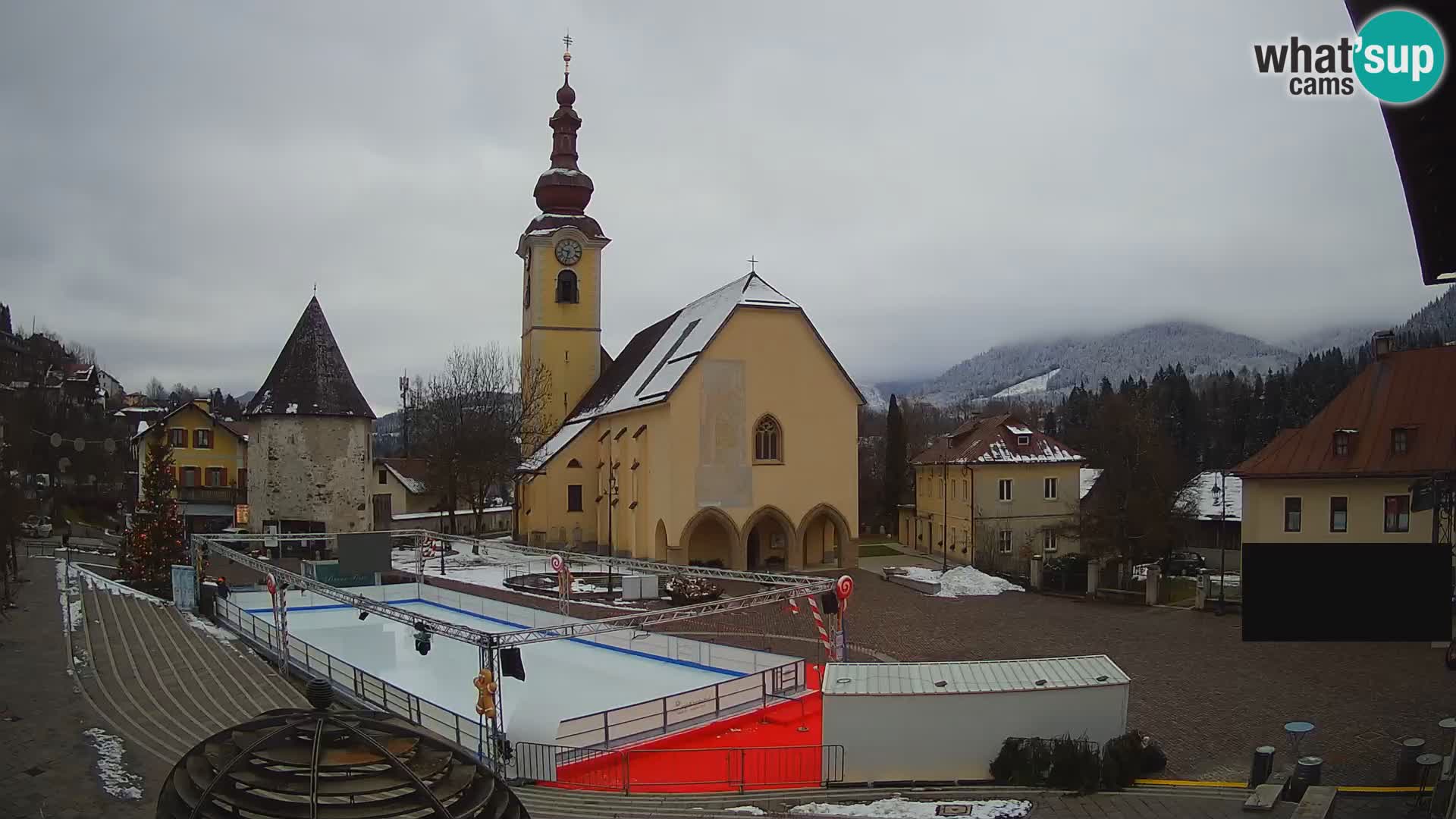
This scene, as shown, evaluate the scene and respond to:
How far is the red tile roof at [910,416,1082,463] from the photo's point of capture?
127 ft

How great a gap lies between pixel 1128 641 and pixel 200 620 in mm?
21786

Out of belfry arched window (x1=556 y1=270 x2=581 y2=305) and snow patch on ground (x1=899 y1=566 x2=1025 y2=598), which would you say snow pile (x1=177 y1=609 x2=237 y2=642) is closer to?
snow patch on ground (x1=899 y1=566 x2=1025 y2=598)

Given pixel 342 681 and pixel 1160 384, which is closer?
pixel 342 681

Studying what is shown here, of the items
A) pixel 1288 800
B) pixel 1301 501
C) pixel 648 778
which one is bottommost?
pixel 648 778

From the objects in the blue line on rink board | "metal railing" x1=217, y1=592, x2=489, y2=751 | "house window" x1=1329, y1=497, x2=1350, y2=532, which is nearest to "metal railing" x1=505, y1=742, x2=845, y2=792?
"metal railing" x1=217, y1=592, x2=489, y2=751

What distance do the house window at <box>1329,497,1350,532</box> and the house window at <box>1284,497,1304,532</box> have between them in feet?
2.48

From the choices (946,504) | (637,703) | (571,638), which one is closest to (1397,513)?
(946,504)

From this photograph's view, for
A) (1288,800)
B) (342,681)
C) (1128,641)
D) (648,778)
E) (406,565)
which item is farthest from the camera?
(406,565)

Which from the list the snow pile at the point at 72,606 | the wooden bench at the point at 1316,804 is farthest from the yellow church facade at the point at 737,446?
the wooden bench at the point at 1316,804

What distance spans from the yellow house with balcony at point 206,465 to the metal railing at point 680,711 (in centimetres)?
3622

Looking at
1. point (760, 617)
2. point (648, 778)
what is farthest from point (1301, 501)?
point (648, 778)

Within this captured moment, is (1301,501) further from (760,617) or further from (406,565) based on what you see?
(406,565)

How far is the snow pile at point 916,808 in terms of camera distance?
33.6 feet

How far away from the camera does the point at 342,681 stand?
17.2 meters
